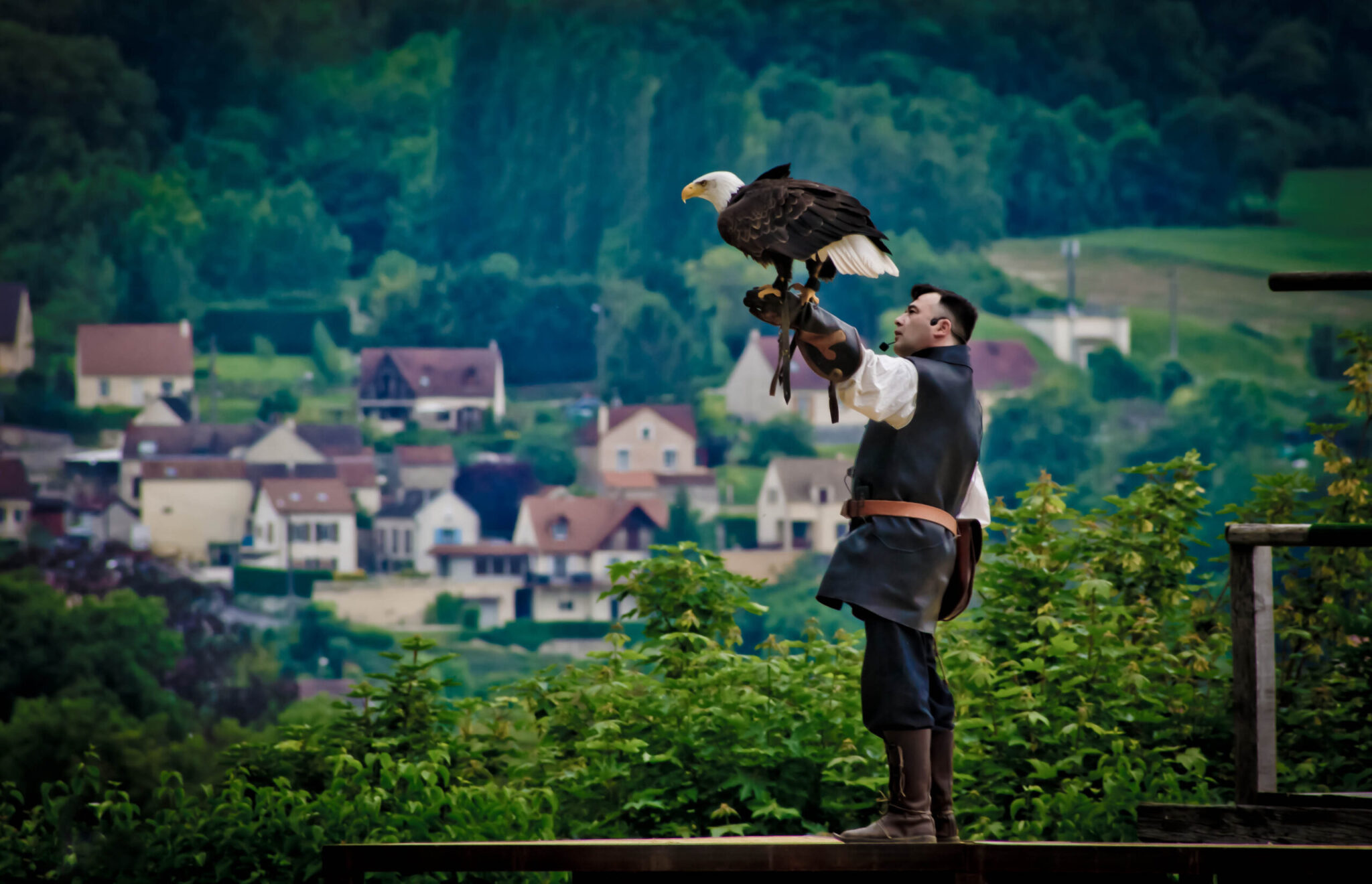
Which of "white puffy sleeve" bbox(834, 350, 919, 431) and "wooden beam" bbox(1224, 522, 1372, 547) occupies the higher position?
"white puffy sleeve" bbox(834, 350, 919, 431)

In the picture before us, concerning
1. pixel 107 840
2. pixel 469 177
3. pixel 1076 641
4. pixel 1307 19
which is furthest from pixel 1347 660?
pixel 469 177

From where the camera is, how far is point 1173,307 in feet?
32.4

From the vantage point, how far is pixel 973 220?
1015cm

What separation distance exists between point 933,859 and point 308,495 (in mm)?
7414

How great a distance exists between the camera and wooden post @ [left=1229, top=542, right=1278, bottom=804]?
10.6 ft

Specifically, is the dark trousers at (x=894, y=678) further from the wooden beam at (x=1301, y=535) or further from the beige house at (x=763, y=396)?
the beige house at (x=763, y=396)

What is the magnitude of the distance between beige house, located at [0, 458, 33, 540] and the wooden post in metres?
8.06

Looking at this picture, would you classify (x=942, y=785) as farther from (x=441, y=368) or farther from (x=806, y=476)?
(x=441, y=368)

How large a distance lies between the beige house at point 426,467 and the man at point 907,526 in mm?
6960

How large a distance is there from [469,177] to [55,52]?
9.75ft

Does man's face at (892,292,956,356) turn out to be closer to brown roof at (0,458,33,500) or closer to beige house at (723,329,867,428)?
beige house at (723,329,867,428)

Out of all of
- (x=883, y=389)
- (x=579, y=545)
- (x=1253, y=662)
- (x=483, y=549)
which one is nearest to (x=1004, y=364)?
(x=579, y=545)

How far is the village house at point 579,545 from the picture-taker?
9.41 metres

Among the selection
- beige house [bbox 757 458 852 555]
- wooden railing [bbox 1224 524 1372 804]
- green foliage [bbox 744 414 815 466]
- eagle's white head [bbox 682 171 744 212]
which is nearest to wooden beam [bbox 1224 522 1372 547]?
wooden railing [bbox 1224 524 1372 804]
